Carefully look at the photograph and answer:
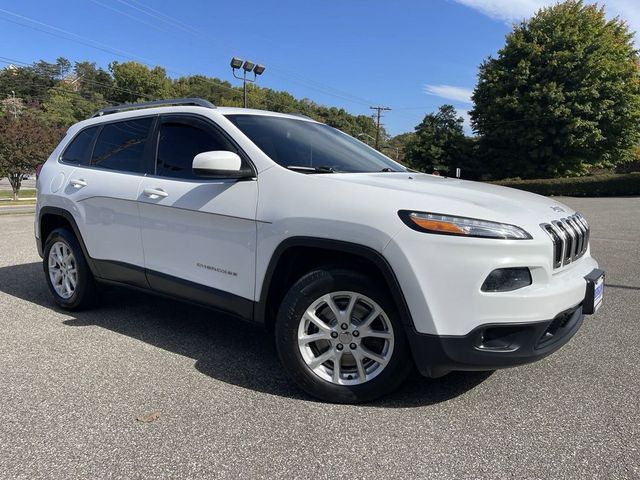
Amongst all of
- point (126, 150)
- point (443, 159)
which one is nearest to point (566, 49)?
point (443, 159)

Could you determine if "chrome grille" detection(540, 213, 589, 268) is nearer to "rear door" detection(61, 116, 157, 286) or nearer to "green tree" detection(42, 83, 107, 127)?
"rear door" detection(61, 116, 157, 286)

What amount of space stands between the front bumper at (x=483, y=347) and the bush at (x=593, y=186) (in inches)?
1269

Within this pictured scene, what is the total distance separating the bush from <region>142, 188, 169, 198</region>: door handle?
105 feet

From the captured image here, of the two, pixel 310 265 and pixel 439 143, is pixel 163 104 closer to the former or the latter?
pixel 310 265

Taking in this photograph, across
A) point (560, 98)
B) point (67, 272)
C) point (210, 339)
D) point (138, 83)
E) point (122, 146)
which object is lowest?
point (210, 339)

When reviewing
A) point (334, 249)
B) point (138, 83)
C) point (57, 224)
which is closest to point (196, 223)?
point (334, 249)

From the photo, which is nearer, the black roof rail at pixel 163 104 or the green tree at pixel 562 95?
the black roof rail at pixel 163 104

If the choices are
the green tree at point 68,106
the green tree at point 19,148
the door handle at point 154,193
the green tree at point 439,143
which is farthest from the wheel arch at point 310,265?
the green tree at point 68,106

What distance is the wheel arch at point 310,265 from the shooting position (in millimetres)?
2758

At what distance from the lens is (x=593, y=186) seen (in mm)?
32438

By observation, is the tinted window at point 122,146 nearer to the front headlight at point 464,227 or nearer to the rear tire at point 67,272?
the rear tire at point 67,272

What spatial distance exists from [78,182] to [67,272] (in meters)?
0.86

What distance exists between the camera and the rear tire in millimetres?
4633

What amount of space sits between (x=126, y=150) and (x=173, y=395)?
7.26 ft
